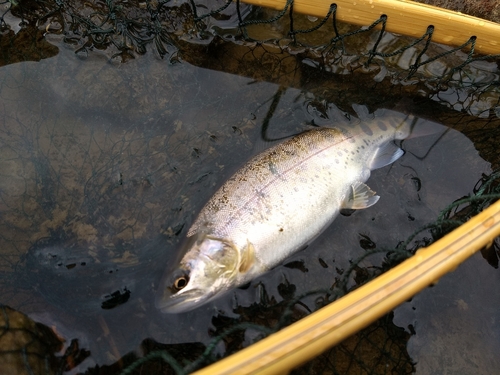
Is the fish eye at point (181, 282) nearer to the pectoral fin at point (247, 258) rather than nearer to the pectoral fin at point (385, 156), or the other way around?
the pectoral fin at point (247, 258)

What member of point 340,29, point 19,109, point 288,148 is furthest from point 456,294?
point 19,109

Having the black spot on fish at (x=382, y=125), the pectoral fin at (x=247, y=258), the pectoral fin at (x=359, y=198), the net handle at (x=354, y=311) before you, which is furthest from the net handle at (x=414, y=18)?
the pectoral fin at (x=247, y=258)

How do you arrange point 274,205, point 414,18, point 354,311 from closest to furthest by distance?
point 354,311
point 274,205
point 414,18

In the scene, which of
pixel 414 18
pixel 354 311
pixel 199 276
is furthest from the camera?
pixel 414 18

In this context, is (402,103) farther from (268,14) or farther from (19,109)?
(19,109)

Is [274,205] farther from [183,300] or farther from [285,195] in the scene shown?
[183,300]

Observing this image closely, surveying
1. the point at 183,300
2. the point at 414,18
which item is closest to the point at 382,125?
the point at 414,18

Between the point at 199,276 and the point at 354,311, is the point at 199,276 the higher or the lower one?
the lower one
